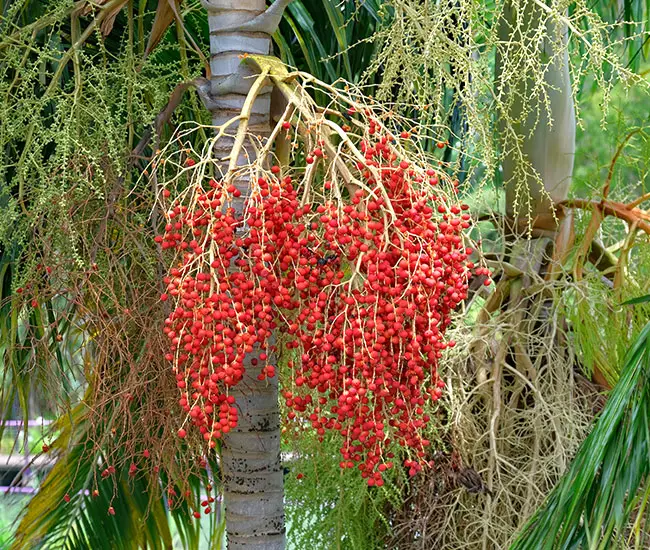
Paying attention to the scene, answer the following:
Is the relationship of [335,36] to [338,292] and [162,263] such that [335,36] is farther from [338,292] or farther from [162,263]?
[338,292]

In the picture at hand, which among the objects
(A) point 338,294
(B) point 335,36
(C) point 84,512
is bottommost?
(C) point 84,512

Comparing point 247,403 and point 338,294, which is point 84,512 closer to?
point 247,403

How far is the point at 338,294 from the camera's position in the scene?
1.27 metres

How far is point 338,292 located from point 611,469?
0.47 m

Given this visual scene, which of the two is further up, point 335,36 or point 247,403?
point 335,36

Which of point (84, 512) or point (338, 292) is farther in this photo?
point (84, 512)

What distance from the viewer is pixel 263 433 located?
1540 millimetres

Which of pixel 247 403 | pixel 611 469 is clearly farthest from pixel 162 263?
pixel 611 469

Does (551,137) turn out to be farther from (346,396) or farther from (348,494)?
(346,396)

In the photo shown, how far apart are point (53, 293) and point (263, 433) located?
0.48m

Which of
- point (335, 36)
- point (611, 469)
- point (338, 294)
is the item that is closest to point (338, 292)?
point (338, 294)

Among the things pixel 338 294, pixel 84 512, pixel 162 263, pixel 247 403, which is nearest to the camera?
pixel 338 294

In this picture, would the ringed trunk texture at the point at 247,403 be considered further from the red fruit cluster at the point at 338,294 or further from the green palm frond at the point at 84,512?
the green palm frond at the point at 84,512

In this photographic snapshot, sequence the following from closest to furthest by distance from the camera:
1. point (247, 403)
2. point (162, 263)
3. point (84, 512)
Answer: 1. point (247, 403)
2. point (162, 263)
3. point (84, 512)
